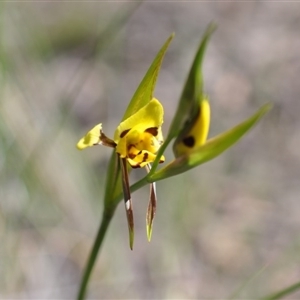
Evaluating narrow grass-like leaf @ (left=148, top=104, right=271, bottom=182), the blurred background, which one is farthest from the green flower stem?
the blurred background

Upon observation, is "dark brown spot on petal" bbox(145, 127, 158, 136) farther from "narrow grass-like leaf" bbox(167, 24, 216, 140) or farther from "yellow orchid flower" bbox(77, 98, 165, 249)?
"narrow grass-like leaf" bbox(167, 24, 216, 140)

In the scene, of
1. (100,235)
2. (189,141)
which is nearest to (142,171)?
(100,235)

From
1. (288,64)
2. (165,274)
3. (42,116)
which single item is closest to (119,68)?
(42,116)

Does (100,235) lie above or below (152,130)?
below

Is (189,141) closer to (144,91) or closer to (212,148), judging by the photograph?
(212,148)

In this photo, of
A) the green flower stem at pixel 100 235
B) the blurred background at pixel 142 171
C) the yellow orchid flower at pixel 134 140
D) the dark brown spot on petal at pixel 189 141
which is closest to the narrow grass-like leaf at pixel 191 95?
the dark brown spot on petal at pixel 189 141

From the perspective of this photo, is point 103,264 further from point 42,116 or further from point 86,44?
point 86,44

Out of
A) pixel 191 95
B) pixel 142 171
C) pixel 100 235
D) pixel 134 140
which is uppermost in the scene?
pixel 191 95

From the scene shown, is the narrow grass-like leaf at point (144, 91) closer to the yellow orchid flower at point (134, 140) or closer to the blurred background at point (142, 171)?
the yellow orchid flower at point (134, 140)
